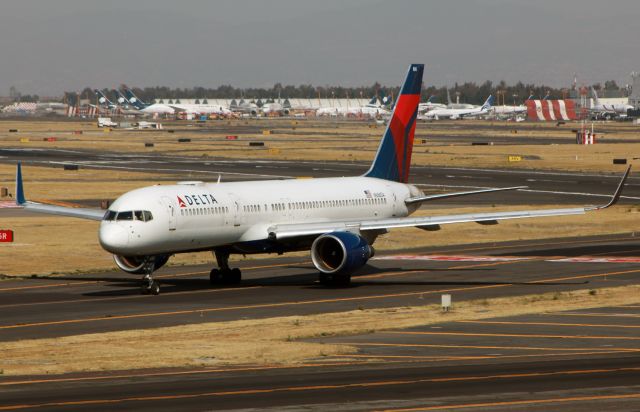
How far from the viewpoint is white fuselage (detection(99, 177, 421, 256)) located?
2136 inches

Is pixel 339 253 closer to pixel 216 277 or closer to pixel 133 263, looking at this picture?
pixel 216 277

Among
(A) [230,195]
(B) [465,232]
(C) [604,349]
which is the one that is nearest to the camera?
(C) [604,349]

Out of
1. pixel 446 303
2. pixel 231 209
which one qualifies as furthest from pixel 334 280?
pixel 446 303

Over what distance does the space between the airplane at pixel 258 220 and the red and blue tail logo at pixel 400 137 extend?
1566 mm

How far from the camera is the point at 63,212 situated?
6212 centimetres

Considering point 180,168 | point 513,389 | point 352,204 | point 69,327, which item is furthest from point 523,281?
point 180,168

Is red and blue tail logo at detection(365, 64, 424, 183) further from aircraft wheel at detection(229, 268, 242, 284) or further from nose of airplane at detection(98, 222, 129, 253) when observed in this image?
nose of airplane at detection(98, 222, 129, 253)

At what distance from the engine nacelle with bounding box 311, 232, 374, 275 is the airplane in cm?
4

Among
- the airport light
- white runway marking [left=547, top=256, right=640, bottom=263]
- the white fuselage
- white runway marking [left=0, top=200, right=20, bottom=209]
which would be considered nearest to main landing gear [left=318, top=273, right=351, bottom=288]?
the white fuselage

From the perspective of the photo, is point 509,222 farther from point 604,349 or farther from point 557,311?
point 604,349

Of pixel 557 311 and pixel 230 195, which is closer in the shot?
pixel 557 311

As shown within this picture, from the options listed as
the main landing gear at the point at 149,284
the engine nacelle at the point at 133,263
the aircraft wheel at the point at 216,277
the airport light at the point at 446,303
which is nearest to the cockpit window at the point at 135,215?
the main landing gear at the point at 149,284

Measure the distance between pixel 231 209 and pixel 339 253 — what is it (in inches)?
205

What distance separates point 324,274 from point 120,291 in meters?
9.12
